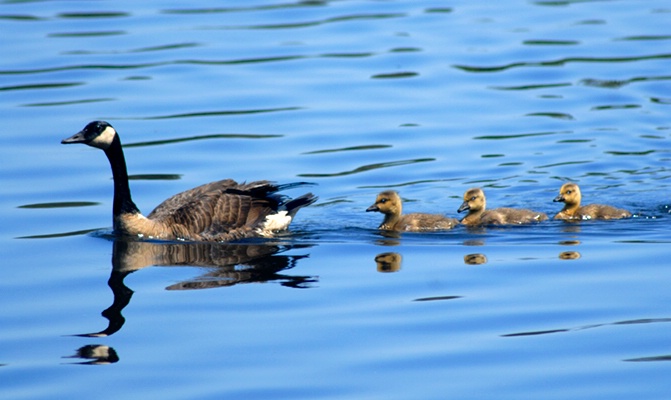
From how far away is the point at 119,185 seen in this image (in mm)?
13055

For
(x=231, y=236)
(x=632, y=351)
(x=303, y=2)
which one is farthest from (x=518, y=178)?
(x=303, y=2)

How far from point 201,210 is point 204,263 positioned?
121 cm

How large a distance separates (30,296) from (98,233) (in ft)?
8.27

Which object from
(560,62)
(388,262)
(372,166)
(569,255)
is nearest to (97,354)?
(388,262)

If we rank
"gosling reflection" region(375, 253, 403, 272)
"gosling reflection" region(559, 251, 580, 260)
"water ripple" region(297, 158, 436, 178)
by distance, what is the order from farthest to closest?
"water ripple" region(297, 158, 436, 178), "gosling reflection" region(559, 251, 580, 260), "gosling reflection" region(375, 253, 403, 272)

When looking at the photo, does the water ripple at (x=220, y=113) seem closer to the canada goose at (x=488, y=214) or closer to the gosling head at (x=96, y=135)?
the gosling head at (x=96, y=135)

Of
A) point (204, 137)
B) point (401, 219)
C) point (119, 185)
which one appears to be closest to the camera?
point (401, 219)

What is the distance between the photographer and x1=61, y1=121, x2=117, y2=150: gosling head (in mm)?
12828

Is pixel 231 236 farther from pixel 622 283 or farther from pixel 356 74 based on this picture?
pixel 356 74

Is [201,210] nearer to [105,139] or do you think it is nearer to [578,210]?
[105,139]

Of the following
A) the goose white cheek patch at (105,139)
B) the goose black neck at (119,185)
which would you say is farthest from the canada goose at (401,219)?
the goose white cheek patch at (105,139)

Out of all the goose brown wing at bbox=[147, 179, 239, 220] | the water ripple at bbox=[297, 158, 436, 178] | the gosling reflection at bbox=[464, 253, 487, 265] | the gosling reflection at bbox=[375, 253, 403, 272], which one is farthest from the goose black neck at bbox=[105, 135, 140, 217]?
the gosling reflection at bbox=[464, 253, 487, 265]

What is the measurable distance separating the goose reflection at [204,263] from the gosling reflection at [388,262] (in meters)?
0.77

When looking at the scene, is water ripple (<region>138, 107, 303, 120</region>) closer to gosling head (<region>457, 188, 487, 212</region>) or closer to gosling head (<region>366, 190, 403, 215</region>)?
gosling head (<region>366, 190, 403, 215</region>)
